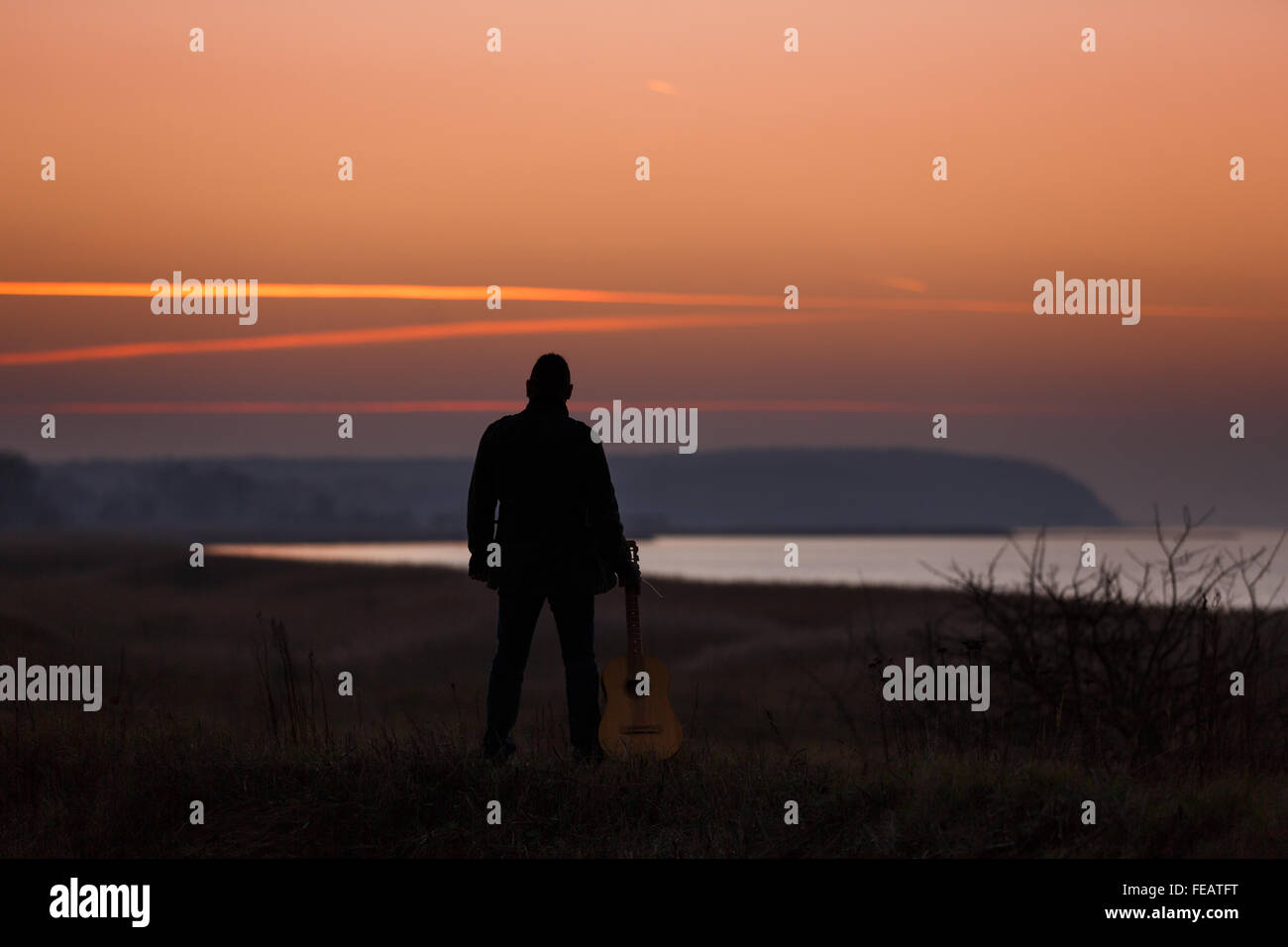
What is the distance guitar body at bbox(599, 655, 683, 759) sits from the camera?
8500 millimetres

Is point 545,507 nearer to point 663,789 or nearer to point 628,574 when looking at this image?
point 628,574

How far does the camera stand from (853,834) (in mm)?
7289

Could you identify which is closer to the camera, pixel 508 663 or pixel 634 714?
pixel 634 714

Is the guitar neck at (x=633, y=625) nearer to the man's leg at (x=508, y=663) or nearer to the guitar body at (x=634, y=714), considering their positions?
the guitar body at (x=634, y=714)

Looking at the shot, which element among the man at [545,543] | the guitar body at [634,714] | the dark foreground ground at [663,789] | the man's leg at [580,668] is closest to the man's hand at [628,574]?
the man at [545,543]

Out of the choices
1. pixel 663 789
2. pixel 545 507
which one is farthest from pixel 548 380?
pixel 663 789

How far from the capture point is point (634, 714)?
8586 millimetres

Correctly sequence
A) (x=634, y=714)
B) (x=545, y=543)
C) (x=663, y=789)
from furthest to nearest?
(x=545, y=543) → (x=634, y=714) → (x=663, y=789)

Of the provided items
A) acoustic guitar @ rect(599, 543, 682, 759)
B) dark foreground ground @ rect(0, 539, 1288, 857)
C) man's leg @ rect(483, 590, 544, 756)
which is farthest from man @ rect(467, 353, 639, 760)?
dark foreground ground @ rect(0, 539, 1288, 857)

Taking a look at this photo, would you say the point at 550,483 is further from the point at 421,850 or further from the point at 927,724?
the point at 927,724

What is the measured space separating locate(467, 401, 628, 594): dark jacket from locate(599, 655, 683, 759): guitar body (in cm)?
54

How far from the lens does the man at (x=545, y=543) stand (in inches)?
340

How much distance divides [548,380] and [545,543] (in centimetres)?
102
